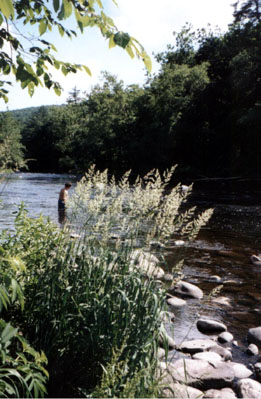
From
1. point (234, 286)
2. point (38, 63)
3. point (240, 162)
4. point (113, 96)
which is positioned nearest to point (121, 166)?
point (113, 96)

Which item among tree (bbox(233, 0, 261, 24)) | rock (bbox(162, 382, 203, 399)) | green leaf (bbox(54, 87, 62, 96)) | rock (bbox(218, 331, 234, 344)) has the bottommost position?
rock (bbox(218, 331, 234, 344))

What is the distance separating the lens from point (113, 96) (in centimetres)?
5372

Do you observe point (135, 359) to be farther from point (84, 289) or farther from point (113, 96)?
point (113, 96)

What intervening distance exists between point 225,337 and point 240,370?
42.0 inches

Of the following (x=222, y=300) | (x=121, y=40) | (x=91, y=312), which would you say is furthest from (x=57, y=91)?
(x=222, y=300)

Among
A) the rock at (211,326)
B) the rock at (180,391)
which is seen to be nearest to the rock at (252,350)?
the rock at (211,326)

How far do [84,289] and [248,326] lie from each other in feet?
13.5

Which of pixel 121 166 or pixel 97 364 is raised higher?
pixel 97 364

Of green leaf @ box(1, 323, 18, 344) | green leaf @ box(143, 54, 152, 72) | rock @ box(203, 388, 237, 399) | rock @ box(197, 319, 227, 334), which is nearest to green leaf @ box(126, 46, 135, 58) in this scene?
green leaf @ box(143, 54, 152, 72)

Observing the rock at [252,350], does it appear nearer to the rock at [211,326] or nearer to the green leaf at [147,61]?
the rock at [211,326]

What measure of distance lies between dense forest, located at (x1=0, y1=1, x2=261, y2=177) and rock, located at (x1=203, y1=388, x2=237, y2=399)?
1320 inches

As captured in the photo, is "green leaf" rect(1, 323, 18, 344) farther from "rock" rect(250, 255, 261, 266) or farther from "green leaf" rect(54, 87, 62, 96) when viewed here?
"rock" rect(250, 255, 261, 266)

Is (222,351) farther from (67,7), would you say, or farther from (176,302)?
(67,7)

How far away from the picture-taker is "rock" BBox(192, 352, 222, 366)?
16.8ft
